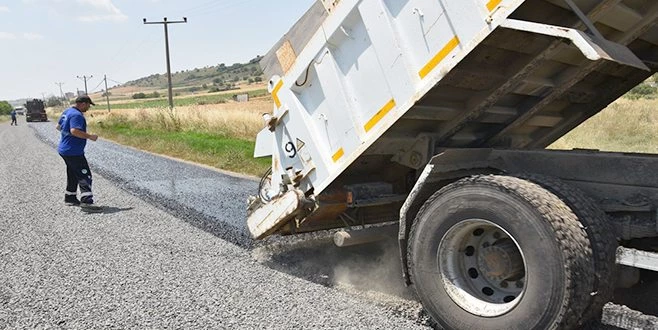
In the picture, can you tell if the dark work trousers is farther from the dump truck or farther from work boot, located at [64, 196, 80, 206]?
the dump truck

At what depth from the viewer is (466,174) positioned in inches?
147

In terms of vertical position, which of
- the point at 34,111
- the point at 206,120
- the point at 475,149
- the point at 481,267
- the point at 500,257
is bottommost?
the point at 34,111

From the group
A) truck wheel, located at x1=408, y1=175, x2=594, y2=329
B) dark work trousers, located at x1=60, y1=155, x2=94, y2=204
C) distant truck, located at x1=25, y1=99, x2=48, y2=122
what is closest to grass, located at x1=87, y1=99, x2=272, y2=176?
dark work trousers, located at x1=60, y1=155, x2=94, y2=204

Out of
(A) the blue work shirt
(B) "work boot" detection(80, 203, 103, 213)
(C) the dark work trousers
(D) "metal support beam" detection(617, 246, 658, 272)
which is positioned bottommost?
(B) "work boot" detection(80, 203, 103, 213)

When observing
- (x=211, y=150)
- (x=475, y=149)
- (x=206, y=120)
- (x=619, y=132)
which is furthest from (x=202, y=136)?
(x=475, y=149)

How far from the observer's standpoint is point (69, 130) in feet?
26.1

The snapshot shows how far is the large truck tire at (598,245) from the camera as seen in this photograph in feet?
9.39

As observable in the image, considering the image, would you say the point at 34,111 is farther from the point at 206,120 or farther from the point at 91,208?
the point at 91,208

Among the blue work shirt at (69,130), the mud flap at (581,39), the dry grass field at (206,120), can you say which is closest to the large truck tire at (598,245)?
the mud flap at (581,39)

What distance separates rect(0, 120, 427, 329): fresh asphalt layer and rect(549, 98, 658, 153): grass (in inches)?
296

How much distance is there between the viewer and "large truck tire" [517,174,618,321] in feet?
9.39

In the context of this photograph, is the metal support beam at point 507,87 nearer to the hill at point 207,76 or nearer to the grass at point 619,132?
the grass at point 619,132

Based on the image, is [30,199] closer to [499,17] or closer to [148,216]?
[148,216]

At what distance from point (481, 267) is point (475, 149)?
2.65 feet
